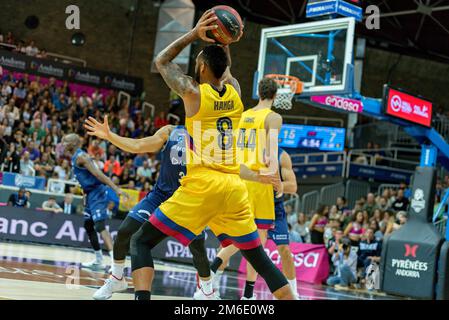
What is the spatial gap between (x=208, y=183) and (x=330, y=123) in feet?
93.2

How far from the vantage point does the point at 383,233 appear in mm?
17344

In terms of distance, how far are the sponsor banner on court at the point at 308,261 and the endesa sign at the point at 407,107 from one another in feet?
11.6

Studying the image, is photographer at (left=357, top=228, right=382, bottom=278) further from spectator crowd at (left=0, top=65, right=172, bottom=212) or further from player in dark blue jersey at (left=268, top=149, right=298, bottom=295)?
player in dark blue jersey at (left=268, top=149, right=298, bottom=295)

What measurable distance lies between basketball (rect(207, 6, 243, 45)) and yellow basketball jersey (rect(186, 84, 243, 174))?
15.1 inches

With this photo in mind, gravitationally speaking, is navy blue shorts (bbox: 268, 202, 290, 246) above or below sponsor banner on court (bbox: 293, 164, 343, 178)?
below

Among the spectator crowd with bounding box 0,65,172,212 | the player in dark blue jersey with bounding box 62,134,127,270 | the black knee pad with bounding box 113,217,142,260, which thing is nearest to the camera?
the black knee pad with bounding box 113,217,142,260

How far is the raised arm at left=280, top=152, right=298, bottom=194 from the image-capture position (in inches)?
321

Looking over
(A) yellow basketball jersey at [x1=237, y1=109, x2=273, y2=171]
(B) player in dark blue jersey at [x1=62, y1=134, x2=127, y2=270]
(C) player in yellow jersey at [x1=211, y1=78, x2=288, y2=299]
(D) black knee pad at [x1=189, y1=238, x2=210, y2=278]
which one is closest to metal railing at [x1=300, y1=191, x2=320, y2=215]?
(B) player in dark blue jersey at [x1=62, y1=134, x2=127, y2=270]

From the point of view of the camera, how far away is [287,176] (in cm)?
838

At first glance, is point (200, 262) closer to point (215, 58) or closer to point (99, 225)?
point (215, 58)

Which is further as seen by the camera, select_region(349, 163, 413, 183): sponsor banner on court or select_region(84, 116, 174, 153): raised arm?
select_region(349, 163, 413, 183): sponsor banner on court

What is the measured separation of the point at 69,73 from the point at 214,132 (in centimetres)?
2322

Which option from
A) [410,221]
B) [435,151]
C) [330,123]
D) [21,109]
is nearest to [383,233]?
[435,151]

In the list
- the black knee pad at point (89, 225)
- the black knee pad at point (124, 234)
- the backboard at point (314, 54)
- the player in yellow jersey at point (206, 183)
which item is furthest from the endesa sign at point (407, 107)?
the player in yellow jersey at point (206, 183)
